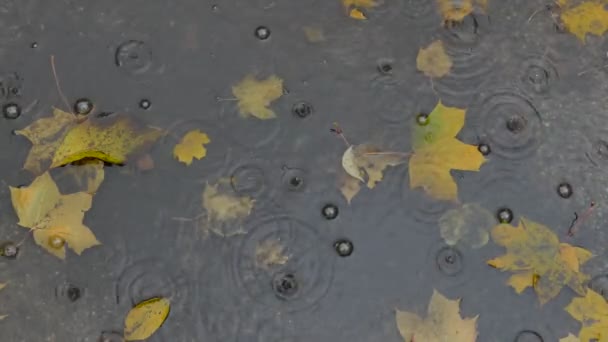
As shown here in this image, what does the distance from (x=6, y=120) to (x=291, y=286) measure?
0.57 m

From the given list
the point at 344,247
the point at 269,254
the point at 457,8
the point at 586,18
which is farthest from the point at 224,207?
the point at 586,18

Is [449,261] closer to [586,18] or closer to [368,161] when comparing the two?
[368,161]

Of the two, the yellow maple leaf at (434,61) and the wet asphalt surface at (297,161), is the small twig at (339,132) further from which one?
the yellow maple leaf at (434,61)

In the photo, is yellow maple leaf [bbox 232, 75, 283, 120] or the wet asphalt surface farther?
yellow maple leaf [bbox 232, 75, 283, 120]

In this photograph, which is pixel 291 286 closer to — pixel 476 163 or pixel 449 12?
pixel 476 163

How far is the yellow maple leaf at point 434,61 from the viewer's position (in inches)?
52.6

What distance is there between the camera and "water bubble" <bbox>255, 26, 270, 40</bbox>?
4.42 ft

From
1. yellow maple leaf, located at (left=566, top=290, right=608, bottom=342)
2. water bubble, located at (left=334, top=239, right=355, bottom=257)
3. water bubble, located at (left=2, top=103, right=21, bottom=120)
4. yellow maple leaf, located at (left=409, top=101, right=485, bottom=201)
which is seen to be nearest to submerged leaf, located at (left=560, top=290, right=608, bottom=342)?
yellow maple leaf, located at (left=566, top=290, right=608, bottom=342)

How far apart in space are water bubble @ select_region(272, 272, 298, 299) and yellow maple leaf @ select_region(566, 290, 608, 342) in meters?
0.45

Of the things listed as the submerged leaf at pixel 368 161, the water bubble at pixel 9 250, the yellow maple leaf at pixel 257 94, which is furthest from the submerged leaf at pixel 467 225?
the water bubble at pixel 9 250

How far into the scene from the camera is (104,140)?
1262 millimetres

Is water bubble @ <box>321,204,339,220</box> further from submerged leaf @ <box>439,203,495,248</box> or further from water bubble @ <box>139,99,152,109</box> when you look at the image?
water bubble @ <box>139,99,152,109</box>

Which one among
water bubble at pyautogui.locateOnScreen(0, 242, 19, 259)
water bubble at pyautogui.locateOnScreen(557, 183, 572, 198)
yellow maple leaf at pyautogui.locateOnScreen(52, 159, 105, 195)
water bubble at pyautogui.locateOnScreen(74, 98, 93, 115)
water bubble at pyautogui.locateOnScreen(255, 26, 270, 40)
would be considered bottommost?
water bubble at pyautogui.locateOnScreen(557, 183, 572, 198)

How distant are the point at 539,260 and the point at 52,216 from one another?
80 centimetres
